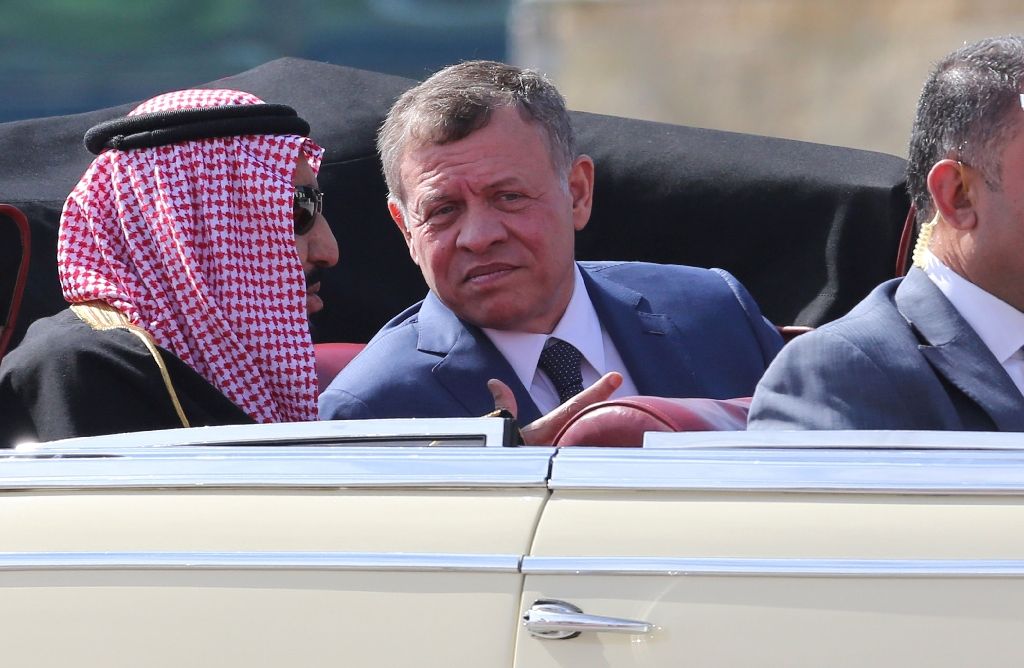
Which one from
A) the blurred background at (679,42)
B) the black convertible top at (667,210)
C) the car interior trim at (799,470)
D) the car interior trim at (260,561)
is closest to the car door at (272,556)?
the car interior trim at (260,561)

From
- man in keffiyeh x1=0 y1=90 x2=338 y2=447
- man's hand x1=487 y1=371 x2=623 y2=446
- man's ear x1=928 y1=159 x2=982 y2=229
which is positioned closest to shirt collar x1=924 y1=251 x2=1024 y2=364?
man's ear x1=928 y1=159 x2=982 y2=229

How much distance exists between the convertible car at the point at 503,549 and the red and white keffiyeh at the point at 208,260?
1.24m

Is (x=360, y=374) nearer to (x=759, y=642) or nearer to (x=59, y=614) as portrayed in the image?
(x=59, y=614)

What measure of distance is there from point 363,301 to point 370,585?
8.26 ft

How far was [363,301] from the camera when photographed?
4402 mm

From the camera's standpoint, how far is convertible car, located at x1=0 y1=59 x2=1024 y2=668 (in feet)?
6.02

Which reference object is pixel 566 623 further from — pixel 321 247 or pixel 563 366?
pixel 321 247

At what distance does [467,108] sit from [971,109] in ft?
3.73

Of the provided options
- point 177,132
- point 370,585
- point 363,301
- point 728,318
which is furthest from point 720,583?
point 363,301

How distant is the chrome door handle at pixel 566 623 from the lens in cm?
184

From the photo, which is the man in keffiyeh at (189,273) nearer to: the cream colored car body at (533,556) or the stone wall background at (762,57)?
the cream colored car body at (533,556)

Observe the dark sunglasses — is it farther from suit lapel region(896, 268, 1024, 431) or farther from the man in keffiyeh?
suit lapel region(896, 268, 1024, 431)

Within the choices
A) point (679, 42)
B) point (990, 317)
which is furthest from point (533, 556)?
point (679, 42)

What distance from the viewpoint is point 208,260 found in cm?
354
